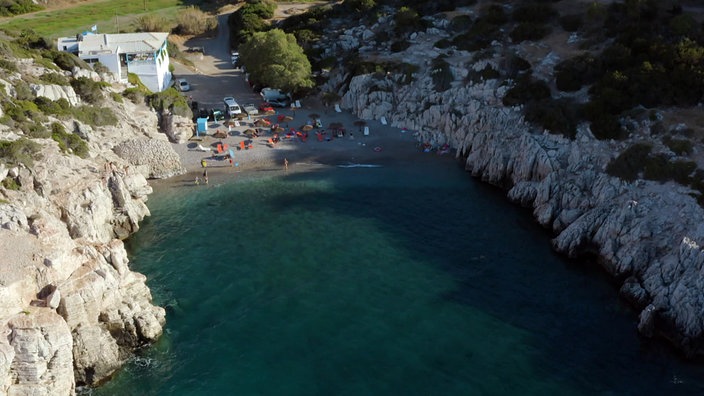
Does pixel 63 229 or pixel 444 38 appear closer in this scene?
pixel 63 229

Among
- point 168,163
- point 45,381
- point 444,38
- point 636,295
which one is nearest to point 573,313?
point 636,295

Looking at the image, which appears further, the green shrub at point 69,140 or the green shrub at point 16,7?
the green shrub at point 16,7

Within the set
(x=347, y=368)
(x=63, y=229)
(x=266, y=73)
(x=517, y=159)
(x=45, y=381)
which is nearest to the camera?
(x=45, y=381)

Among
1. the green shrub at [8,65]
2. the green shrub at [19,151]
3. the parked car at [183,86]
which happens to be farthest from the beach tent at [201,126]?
the green shrub at [19,151]

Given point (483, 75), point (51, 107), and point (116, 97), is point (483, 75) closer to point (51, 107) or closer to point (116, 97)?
point (116, 97)

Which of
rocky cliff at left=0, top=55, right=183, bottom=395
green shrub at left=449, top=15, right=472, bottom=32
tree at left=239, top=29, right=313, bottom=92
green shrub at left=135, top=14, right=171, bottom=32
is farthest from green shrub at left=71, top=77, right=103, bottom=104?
green shrub at left=449, top=15, right=472, bottom=32

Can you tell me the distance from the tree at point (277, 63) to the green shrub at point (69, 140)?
27005 millimetres

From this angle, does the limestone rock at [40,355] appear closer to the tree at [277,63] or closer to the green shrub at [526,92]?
the tree at [277,63]

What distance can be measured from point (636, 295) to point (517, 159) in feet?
67.6

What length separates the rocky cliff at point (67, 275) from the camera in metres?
34.1

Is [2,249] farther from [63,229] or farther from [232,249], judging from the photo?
[232,249]

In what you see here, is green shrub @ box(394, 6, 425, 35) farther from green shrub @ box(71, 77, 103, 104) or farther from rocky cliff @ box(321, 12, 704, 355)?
green shrub @ box(71, 77, 103, 104)

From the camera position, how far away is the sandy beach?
66.4 m

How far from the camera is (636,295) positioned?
4416 cm
